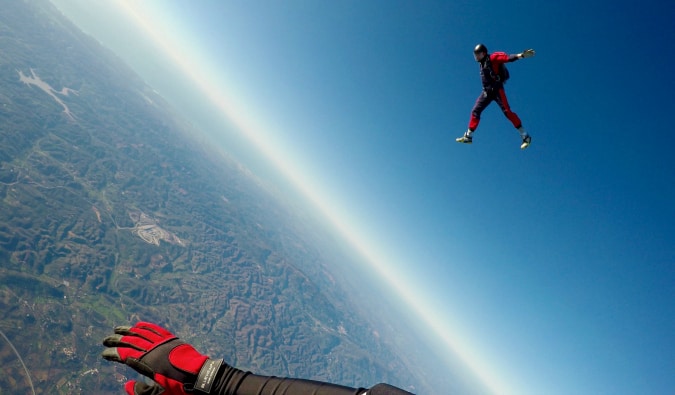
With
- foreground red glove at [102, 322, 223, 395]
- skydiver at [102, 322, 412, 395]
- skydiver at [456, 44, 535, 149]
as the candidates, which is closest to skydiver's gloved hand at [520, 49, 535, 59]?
skydiver at [456, 44, 535, 149]

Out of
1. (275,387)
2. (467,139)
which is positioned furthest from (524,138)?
(275,387)

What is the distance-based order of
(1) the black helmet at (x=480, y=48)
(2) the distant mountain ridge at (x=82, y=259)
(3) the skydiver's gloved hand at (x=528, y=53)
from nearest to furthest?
(3) the skydiver's gloved hand at (x=528, y=53) → (1) the black helmet at (x=480, y=48) → (2) the distant mountain ridge at (x=82, y=259)

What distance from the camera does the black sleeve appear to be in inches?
104

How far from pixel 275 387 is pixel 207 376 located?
62 centimetres

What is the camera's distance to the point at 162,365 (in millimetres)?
2711

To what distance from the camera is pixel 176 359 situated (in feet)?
9.09

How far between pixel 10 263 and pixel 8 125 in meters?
75.4

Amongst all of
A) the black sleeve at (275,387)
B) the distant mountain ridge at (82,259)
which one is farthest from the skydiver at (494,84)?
the distant mountain ridge at (82,259)

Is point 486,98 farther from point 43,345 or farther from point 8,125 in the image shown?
point 8,125

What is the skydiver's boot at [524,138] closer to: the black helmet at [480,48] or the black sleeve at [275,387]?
the black helmet at [480,48]

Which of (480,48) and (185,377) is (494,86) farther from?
(185,377)

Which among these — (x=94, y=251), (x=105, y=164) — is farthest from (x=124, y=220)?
(x=105, y=164)

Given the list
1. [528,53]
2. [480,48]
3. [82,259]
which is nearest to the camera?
[528,53]

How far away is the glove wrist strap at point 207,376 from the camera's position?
2.65 m
